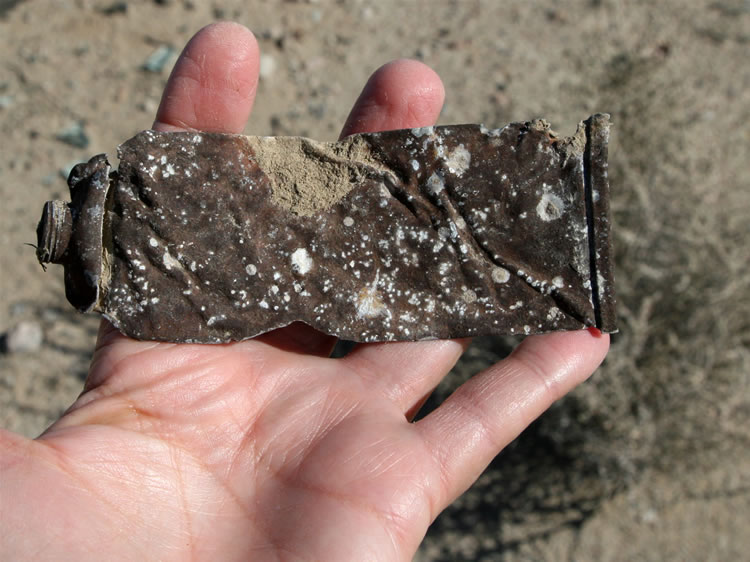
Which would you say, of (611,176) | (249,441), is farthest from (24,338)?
(611,176)

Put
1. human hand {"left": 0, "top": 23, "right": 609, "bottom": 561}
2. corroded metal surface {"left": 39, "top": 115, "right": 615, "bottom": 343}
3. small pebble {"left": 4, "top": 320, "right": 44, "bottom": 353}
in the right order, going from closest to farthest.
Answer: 1. human hand {"left": 0, "top": 23, "right": 609, "bottom": 561}
2. corroded metal surface {"left": 39, "top": 115, "right": 615, "bottom": 343}
3. small pebble {"left": 4, "top": 320, "right": 44, "bottom": 353}

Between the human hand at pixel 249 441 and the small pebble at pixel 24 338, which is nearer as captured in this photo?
the human hand at pixel 249 441

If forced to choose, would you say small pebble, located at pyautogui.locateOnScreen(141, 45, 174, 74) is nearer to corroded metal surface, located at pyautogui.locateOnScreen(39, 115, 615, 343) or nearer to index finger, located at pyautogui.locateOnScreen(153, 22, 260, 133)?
index finger, located at pyautogui.locateOnScreen(153, 22, 260, 133)

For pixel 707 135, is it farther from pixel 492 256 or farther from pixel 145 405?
pixel 145 405

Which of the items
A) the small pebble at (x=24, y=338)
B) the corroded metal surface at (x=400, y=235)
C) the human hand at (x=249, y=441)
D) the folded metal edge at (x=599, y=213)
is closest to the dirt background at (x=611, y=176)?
the small pebble at (x=24, y=338)

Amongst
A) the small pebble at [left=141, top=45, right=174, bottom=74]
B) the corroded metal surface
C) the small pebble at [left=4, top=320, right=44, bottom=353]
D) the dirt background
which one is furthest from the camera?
the small pebble at [left=141, top=45, right=174, bottom=74]

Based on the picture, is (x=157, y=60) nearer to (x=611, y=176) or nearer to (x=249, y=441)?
(x=611, y=176)

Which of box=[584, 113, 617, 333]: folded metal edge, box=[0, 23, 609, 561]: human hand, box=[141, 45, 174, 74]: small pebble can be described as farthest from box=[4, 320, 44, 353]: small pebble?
box=[584, 113, 617, 333]: folded metal edge

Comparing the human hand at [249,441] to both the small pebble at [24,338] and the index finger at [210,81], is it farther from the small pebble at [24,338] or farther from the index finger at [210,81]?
the small pebble at [24,338]
